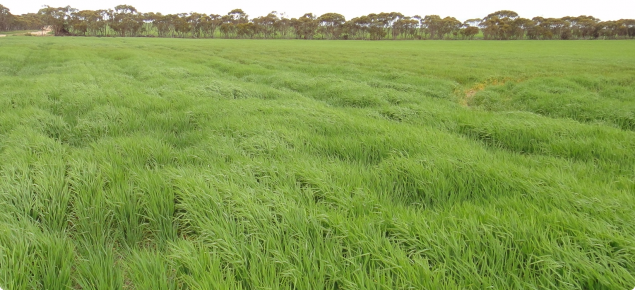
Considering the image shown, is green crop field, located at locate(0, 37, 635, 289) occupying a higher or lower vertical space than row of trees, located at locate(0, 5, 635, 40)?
lower

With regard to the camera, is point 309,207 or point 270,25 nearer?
point 309,207

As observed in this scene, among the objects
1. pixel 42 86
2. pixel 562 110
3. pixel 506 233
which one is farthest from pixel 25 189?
pixel 562 110

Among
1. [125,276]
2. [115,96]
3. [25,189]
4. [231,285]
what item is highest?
[115,96]

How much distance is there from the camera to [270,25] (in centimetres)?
11419

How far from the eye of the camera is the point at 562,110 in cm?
730

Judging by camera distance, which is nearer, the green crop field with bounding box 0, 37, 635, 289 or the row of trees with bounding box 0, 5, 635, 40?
the green crop field with bounding box 0, 37, 635, 289

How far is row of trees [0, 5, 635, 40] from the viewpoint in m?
100

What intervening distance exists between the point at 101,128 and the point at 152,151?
1.72 metres

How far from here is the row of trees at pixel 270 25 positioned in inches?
3947

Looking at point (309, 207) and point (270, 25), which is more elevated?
point (270, 25)

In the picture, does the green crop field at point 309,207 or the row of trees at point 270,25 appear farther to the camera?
the row of trees at point 270,25

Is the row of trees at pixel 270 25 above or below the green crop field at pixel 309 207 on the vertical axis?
above

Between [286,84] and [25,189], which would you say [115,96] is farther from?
[286,84]

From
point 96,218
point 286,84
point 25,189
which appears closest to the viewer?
point 96,218
